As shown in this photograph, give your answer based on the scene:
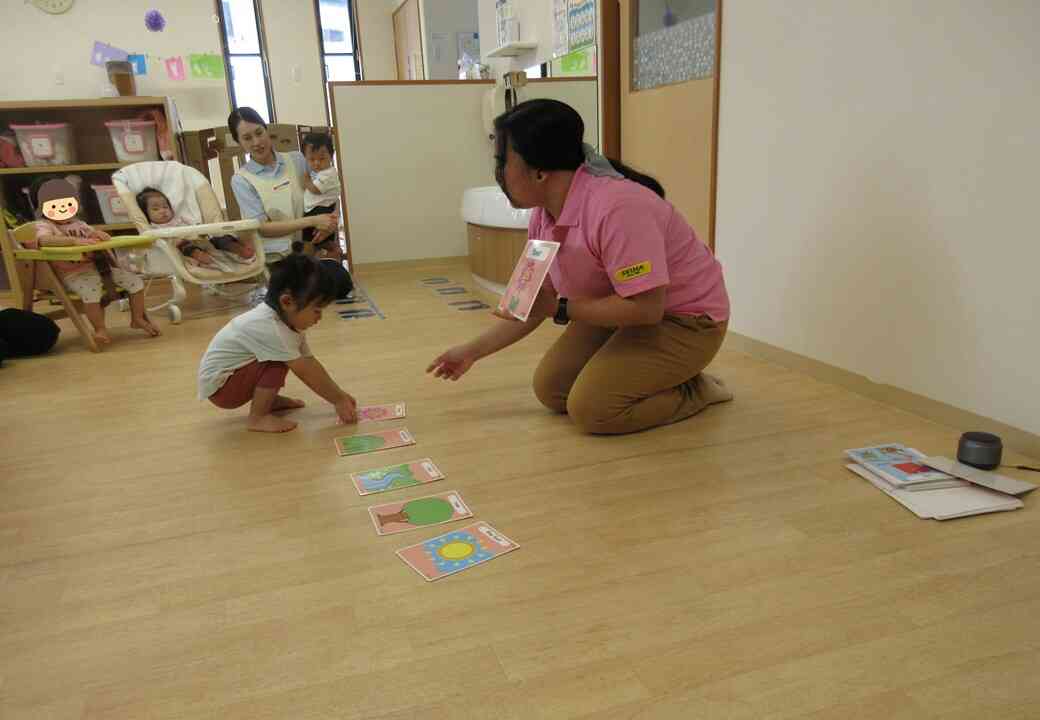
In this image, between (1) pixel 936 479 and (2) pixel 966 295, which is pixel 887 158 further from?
(1) pixel 936 479

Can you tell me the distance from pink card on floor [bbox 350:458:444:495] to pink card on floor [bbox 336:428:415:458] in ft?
0.43

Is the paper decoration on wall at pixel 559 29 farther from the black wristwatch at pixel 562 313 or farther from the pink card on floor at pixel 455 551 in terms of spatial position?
the pink card on floor at pixel 455 551

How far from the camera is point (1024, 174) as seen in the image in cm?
158

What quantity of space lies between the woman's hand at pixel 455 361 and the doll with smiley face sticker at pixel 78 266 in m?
2.00

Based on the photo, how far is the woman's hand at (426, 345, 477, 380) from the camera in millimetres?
1852

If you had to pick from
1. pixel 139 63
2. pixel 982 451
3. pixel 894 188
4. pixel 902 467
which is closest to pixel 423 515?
pixel 902 467

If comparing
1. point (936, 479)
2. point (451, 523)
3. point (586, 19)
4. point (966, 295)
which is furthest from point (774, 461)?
point (586, 19)

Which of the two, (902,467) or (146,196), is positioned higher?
(146,196)

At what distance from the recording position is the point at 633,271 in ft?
5.28

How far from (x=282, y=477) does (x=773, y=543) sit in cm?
111

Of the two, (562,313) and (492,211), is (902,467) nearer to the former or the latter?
(562,313)

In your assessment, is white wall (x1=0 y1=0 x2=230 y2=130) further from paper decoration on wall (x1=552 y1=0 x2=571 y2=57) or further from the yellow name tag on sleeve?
the yellow name tag on sleeve

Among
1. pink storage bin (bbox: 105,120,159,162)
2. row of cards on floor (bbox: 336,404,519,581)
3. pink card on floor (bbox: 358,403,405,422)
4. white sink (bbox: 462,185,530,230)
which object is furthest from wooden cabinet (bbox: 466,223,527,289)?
pink storage bin (bbox: 105,120,159,162)

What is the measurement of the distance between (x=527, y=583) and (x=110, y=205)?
13.9 ft
